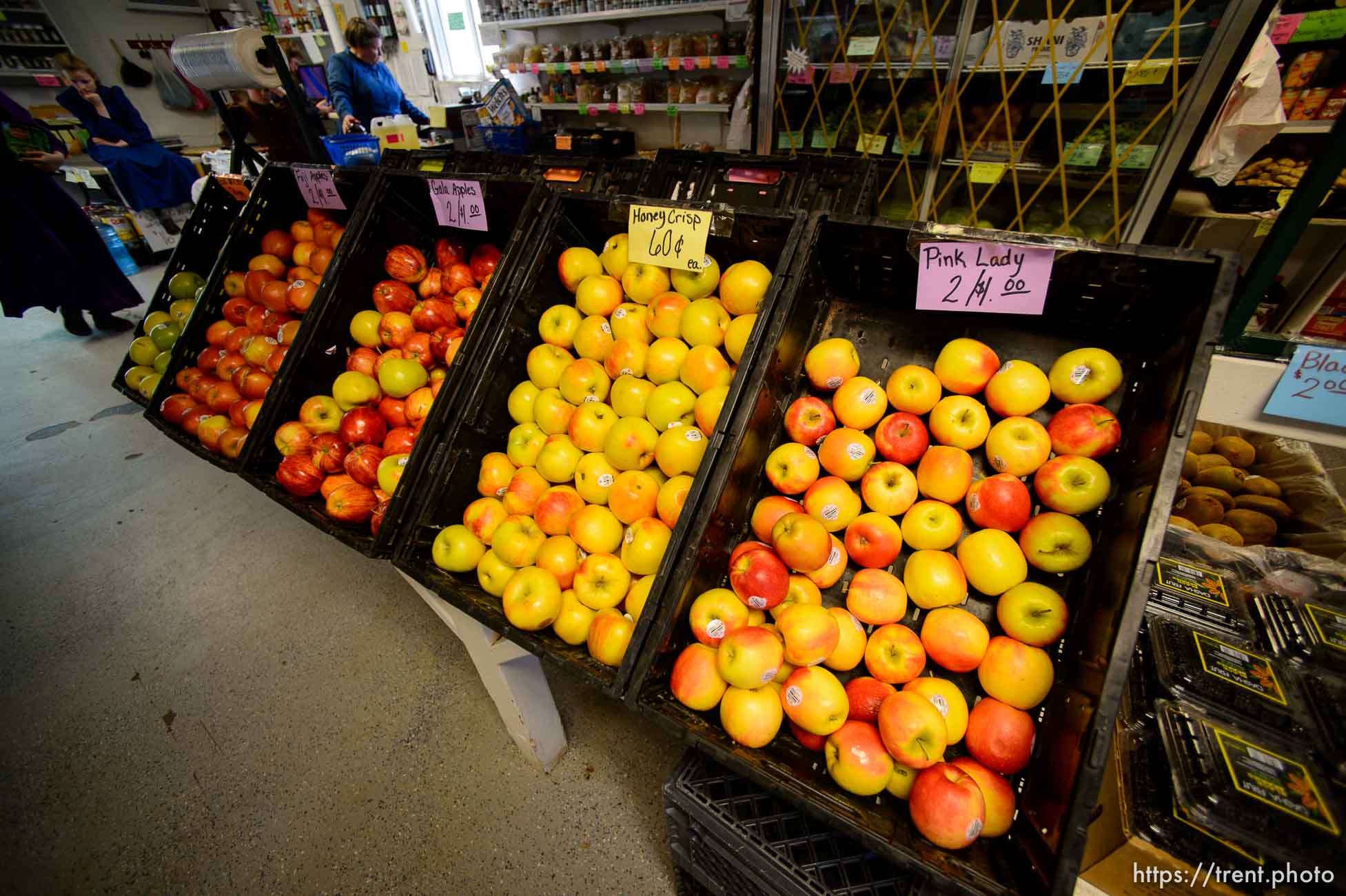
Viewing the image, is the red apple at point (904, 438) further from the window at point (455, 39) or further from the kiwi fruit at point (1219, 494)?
the window at point (455, 39)

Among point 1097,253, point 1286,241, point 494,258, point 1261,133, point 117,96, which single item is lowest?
point 494,258

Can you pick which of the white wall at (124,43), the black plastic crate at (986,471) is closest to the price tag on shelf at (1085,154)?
the black plastic crate at (986,471)

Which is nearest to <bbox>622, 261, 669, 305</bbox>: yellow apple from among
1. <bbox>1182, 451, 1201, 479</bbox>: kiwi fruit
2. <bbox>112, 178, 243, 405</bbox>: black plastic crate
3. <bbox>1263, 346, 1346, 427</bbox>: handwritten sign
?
<bbox>1263, 346, 1346, 427</bbox>: handwritten sign

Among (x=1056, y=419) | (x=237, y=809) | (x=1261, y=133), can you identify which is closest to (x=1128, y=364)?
(x=1056, y=419)

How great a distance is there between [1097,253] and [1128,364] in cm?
27

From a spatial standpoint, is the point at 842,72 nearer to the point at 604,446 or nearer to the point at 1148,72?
the point at 1148,72

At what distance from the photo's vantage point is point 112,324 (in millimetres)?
4977

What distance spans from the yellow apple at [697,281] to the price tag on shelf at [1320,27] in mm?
3658

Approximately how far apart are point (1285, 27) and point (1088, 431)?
3.55 m

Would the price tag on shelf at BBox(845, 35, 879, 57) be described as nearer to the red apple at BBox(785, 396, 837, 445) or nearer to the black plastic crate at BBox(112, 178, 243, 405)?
the red apple at BBox(785, 396, 837, 445)

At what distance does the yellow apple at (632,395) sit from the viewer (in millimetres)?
1218

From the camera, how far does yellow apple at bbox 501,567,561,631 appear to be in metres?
1.03

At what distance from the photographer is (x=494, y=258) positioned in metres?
1.73

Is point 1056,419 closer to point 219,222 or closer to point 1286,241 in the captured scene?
point 1286,241
